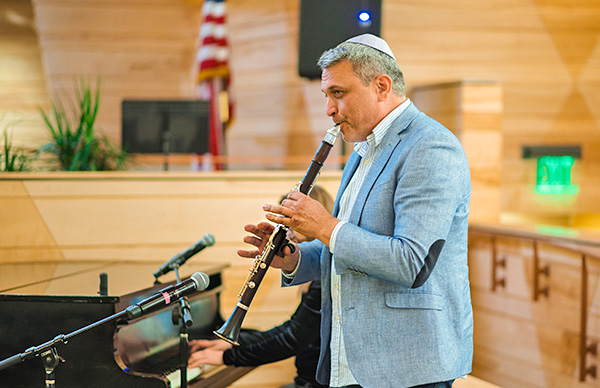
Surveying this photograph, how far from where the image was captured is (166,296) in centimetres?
176

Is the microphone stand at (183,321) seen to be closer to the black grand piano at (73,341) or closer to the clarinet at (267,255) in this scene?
the black grand piano at (73,341)

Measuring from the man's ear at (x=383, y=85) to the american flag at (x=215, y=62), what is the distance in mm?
3884

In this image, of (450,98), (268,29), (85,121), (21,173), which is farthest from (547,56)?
(21,173)

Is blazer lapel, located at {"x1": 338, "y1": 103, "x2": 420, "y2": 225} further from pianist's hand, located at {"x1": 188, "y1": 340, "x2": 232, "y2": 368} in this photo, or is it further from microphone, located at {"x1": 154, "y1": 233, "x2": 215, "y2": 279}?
pianist's hand, located at {"x1": 188, "y1": 340, "x2": 232, "y2": 368}

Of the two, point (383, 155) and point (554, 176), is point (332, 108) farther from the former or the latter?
point (554, 176)

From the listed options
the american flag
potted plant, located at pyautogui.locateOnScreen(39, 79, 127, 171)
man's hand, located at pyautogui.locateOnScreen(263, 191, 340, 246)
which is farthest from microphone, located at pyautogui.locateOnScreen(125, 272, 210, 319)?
the american flag

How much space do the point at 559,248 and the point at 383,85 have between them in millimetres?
2296

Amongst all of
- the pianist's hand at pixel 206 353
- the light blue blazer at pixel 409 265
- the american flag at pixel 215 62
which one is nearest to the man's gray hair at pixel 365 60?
the light blue blazer at pixel 409 265

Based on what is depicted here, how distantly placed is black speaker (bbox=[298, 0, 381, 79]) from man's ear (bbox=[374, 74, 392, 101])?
2.31 metres

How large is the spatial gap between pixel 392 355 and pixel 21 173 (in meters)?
2.19

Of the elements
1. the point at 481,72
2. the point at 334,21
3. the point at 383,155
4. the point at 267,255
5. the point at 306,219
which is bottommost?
the point at 267,255

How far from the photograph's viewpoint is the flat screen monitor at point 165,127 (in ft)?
12.6

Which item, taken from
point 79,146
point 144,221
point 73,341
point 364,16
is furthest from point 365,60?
point 364,16

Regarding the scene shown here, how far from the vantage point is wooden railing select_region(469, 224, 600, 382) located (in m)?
3.24
